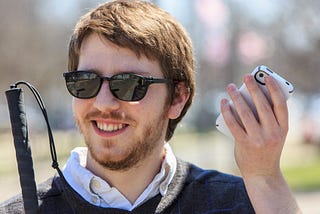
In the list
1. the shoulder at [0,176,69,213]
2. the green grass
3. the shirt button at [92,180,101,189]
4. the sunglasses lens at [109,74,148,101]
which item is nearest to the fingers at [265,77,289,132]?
the sunglasses lens at [109,74,148,101]

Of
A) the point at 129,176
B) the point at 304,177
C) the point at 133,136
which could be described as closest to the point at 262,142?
the point at 133,136

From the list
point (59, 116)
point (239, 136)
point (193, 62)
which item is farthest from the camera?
point (59, 116)

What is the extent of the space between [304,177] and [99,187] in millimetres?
12861

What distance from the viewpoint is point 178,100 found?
310cm

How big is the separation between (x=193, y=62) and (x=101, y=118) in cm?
74

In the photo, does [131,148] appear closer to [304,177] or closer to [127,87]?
[127,87]

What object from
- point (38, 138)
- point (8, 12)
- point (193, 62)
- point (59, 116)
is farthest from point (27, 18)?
point (193, 62)

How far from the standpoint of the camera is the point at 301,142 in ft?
86.2

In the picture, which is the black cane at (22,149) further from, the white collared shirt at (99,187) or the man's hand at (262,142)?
the man's hand at (262,142)

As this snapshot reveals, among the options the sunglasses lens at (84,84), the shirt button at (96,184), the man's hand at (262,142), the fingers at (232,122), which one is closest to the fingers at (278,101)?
the man's hand at (262,142)

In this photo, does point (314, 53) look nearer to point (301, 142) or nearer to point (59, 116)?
point (301, 142)

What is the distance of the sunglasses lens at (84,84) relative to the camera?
2715 millimetres

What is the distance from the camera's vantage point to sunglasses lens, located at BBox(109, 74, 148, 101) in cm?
272

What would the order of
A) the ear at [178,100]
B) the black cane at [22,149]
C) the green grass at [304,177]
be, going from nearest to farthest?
the black cane at [22,149]
the ear at [178,100]
the green grass at [304,177]
